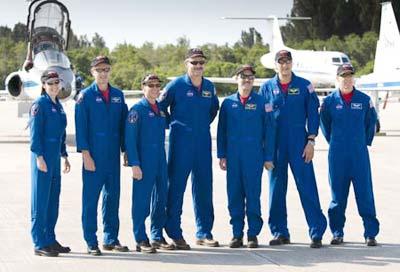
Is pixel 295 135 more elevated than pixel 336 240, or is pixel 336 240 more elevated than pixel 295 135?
pixel 295 135

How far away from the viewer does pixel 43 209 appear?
8.76m

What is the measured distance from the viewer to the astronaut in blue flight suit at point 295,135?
926 centimetres

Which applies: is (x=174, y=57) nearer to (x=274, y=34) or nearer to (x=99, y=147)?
(x=274, y=34)

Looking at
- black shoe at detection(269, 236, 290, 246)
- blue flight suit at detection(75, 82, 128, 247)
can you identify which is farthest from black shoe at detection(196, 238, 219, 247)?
blue flight suit at detection(75, 82, 128, 247)

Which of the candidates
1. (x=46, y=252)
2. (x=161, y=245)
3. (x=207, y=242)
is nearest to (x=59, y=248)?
(x=46, y=252)

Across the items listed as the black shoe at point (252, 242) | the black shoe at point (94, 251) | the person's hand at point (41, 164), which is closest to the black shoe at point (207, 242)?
the black shoe at point (252, 242)

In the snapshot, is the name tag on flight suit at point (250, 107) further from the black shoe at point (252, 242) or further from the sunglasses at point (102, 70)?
the sunglasses at point (102, 70)

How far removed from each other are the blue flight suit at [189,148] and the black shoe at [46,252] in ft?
3.97

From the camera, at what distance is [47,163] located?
344 inches

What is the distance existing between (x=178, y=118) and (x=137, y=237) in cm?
128

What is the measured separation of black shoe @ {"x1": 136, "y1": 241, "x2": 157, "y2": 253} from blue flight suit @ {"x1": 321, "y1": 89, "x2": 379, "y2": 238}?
6.35ft

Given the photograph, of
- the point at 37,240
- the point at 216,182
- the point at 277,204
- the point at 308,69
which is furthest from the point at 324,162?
the point at 308,69

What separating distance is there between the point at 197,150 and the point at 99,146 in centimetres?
103

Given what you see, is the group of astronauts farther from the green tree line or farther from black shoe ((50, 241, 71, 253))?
the green tree line
